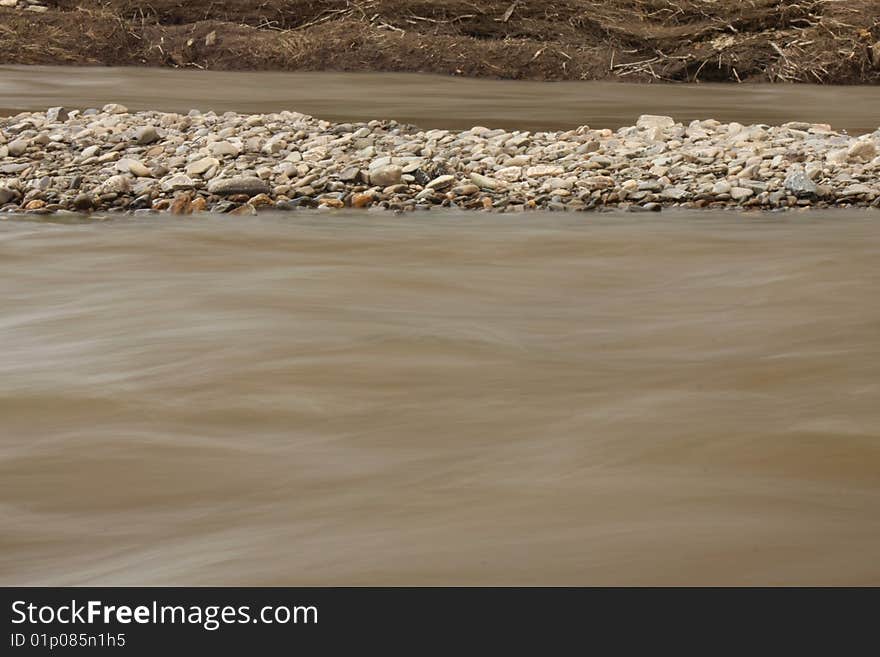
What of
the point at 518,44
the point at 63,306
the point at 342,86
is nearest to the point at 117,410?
the point at 63,306

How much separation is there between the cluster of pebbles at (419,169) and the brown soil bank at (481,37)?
26.0 feet

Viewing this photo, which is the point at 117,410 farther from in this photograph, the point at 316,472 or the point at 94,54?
the point at 94,54

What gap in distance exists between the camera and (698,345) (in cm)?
438

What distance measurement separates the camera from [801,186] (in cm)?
763

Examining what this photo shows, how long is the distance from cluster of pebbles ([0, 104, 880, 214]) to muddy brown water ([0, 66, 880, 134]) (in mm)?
2533

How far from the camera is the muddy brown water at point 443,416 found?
2.52 meters

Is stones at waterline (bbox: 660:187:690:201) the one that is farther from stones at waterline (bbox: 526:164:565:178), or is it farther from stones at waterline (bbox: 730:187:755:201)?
stones at waterline (bbox: 526:164:565:178)

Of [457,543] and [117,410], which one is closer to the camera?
[457,543]

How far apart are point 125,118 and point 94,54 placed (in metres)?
8.95

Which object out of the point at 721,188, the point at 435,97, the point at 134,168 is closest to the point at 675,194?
the point at 721,188

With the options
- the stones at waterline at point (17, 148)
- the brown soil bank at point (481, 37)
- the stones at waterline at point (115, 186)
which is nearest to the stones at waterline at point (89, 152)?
the stones at waterline at point (17, 148)

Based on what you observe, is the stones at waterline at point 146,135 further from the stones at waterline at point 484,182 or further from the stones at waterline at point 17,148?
the stones at waterline at point 484,182

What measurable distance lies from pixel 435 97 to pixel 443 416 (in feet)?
36.7

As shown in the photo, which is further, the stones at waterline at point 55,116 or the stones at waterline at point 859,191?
the stones at waterline at point 55,116
